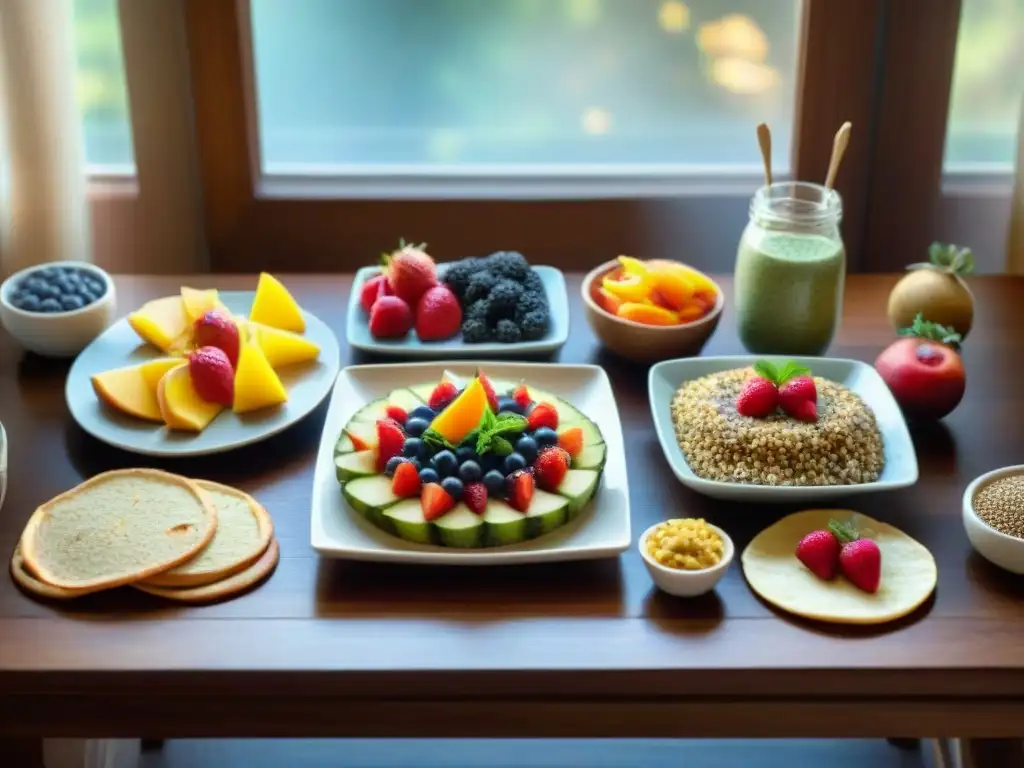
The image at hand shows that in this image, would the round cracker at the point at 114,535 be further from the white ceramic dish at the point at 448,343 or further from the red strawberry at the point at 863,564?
the red strawberry at the point at 863,564

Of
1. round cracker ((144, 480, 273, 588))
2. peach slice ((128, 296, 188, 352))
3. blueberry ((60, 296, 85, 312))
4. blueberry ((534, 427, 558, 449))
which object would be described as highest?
blueberry ((60, 296, 85, 312))

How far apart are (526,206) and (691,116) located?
305 millimetres

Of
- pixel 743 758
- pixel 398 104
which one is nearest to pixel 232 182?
pixel 398 104

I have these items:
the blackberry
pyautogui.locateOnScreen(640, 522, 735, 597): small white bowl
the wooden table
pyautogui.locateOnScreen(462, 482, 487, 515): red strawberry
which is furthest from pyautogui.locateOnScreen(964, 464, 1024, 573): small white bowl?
the blackberry

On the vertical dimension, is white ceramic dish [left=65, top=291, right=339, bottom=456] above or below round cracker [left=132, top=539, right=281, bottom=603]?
above

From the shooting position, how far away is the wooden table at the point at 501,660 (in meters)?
1.02

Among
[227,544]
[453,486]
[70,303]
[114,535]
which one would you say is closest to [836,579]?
[453,486]

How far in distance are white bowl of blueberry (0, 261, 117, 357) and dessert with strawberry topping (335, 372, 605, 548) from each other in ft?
1.40

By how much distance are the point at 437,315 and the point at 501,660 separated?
1.86ft

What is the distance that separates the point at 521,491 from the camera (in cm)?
114

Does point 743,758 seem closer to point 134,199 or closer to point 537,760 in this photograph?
point 537,760

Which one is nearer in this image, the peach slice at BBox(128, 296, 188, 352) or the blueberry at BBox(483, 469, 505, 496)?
the blueberry at BBox(483, 469, 505, 496)

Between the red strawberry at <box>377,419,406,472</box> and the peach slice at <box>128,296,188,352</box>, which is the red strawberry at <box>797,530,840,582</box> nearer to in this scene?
the red strawberry at <box>377,419,406,472</box>

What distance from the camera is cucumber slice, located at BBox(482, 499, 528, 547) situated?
3.66 feet
